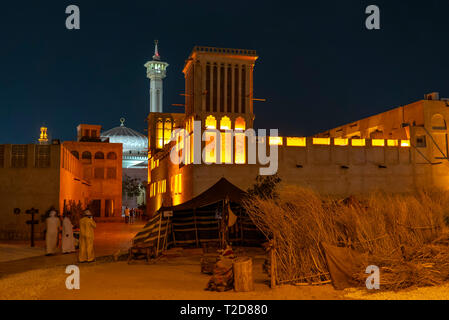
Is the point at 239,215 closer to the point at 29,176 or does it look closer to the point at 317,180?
the point at 29,176

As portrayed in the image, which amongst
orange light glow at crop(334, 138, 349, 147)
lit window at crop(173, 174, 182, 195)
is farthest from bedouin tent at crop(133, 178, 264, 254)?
orange light glow at crop(334, 138, 349, 147)

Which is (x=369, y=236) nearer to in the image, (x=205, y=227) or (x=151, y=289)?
(x=151, y=289)

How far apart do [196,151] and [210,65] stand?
7747 millimetres

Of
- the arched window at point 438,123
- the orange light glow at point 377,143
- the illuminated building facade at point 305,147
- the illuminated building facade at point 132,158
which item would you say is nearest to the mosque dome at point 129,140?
the illuminated building facade at point 132,158

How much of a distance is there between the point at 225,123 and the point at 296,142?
18.0ft

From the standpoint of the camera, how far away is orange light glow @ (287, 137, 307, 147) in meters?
32.1

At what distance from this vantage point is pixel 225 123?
33562 mm

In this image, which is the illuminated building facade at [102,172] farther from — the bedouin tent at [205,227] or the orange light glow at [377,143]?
the bedouin tent at [205,227]

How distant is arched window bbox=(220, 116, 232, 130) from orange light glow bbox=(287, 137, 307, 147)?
465cm

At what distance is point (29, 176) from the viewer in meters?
21.4

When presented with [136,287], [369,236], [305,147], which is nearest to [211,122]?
[305,147]

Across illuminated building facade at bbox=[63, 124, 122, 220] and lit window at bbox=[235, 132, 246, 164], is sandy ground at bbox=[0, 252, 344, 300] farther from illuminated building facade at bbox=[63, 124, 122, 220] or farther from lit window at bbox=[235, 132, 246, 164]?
illuminated building facade at bbox=[63, 124, 122, 220]

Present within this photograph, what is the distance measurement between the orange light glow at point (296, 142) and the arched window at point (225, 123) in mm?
4645

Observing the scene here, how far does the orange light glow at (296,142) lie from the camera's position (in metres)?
32.1
